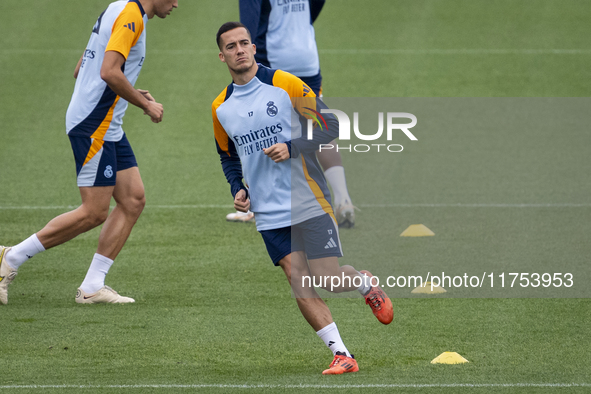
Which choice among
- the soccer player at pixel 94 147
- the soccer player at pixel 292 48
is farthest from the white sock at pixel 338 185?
the soccer player at pixel 94 147

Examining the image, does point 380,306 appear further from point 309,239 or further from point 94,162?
point 94,162

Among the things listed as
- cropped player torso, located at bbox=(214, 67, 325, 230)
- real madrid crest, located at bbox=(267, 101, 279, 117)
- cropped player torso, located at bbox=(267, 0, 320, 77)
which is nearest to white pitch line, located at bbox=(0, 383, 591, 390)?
cropped player torso, located at bbox=(214, 67, 325, 230)

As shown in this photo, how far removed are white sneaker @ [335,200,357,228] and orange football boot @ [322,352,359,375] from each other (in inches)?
131

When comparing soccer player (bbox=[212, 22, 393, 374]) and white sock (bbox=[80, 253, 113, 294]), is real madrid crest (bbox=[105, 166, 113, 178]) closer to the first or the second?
white sock (bbox=[80, 253, 113, 294])

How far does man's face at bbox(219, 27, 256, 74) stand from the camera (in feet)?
15.9

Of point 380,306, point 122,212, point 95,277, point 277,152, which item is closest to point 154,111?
point 122,212

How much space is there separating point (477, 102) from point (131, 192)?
24.6 ft

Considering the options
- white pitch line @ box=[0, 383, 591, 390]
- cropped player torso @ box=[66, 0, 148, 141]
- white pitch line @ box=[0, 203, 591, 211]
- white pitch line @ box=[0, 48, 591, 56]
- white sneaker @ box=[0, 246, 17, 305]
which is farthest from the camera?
white pitch line @ box=[0, 48, 591, 56]

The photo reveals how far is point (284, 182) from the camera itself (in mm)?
4871

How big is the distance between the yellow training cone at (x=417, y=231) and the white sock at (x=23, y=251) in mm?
3104

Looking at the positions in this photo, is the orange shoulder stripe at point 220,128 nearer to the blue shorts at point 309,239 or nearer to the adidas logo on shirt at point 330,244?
the blue shorts at point 309,239

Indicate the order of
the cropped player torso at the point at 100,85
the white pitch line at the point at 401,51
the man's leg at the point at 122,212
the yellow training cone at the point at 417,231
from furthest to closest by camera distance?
1. the white pitch line at the point at 401,51
2. the yellow training cone at the point at 417,231
3. the man's leg at the point at 122,212
4. the cropped player torso at the point at 100,85

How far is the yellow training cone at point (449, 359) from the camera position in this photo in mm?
4855

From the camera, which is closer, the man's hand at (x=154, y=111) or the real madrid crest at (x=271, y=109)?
the real madrid crest at (x=271, y=109)
